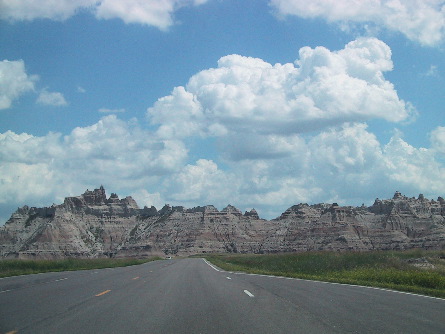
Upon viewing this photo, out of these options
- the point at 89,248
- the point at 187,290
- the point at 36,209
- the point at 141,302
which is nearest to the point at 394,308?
the point at 141,302

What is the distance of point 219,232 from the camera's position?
186m

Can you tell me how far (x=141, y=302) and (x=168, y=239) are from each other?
16876 cm

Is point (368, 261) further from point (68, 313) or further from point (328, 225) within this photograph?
point (328, 225)

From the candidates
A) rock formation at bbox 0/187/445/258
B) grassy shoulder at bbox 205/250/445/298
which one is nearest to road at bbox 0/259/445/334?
grassy shoulder at bbox 205/250/445/298

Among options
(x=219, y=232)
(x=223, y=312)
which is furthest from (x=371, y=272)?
(x=219, y=232)

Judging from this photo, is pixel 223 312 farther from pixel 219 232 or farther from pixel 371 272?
pixel 219 232

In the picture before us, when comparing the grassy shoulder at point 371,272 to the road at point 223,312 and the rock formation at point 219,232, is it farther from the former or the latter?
the rock formation at point 219,232

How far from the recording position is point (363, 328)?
10836 mm

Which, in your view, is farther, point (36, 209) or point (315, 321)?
point (36, 209)

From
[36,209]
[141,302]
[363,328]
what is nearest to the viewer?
[363,328]

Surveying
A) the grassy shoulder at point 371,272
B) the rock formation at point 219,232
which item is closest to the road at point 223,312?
the grassy shoulder at point 371,272

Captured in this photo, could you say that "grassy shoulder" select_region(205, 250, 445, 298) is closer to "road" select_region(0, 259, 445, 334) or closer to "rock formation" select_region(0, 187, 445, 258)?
"road" select_region(0, 259, 445, 334)

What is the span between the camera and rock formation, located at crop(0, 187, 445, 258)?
15212 cm

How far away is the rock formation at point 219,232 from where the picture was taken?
152125mm
